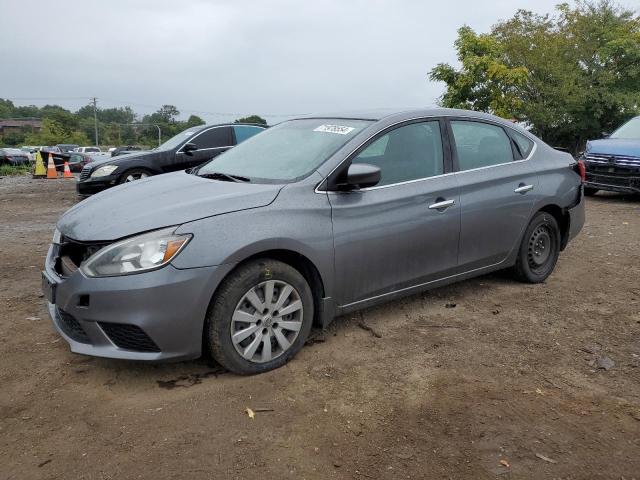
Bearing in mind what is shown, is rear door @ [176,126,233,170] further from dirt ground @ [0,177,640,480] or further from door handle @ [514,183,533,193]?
door handle @ [514,183,533,193]

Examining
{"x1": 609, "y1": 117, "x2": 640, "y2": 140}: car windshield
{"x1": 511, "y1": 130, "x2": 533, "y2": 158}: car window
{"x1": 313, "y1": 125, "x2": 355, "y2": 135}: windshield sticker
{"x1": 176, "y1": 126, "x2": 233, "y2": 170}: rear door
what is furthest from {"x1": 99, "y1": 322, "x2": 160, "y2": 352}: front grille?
{"x1": 609, "y1": 117, "x2": 640, "y2": 140}: car windshield

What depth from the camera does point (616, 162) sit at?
9.88 metres

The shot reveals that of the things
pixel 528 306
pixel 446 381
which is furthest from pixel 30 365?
pixel 528 306

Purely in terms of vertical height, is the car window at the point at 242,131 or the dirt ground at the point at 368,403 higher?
the car window at the point at 242,131

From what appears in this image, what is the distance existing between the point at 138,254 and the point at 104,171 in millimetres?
7841

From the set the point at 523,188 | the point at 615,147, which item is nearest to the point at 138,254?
the point at 523,188

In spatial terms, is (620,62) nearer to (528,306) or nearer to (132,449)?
(528,306)

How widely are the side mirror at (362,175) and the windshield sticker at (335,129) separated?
1.42 ft

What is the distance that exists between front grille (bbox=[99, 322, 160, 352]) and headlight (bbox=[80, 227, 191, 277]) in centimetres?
28

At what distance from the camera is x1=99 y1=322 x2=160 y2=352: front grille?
2.88 metres

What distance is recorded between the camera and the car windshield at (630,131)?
10406 millimetres

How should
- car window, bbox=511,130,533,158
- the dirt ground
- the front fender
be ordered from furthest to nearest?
car window, bbox=511,130,533,158, the front fender, the dirt ground

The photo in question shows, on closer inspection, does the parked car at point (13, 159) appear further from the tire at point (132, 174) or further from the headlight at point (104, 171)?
the tire at point (132, 174)

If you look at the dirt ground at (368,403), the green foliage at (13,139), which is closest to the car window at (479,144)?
the dirt ground at (368,403)
